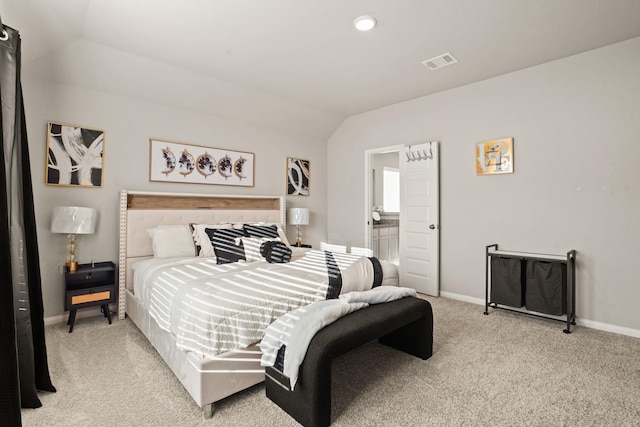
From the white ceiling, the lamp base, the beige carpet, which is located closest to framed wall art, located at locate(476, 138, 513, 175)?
the white ceiling

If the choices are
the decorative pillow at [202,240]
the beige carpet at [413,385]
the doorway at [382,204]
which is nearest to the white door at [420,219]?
the doorway at [382,204]

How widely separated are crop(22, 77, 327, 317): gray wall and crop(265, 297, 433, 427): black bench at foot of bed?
2.65 m

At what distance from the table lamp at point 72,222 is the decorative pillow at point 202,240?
95 centimetres

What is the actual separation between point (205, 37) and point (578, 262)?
4.18 m

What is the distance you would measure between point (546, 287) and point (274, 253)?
2712 mm

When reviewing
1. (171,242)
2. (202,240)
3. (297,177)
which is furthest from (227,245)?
(297,177)

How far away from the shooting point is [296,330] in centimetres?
187

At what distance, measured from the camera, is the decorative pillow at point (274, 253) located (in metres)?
3.10

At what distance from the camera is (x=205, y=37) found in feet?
9.37

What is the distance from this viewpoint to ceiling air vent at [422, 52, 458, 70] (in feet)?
10.6

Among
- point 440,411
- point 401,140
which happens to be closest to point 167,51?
point 401,140

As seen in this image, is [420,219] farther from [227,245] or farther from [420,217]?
[227,245]

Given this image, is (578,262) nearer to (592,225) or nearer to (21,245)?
(592,225)

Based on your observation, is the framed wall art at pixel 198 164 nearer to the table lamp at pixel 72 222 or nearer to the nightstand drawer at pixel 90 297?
the table lamp at pixel 72 222
